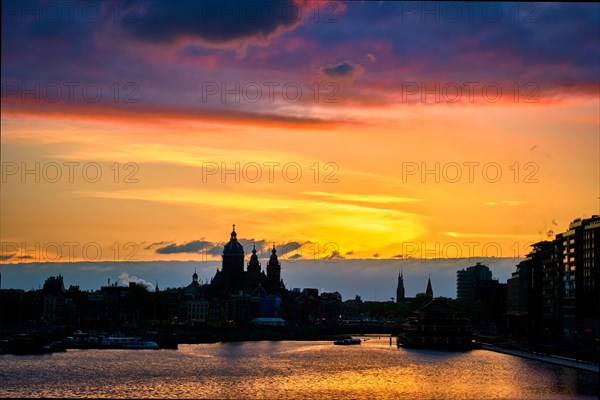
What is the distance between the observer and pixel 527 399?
10325 centimetres

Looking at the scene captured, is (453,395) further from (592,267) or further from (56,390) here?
(592,267)

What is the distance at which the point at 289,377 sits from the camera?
128250 mm

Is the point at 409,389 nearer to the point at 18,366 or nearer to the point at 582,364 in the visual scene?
the point at 582,364

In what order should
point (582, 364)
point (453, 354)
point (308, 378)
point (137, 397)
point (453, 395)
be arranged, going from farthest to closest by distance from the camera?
point (453, 354)
point (582, 364)
point (308, 378)
point (453, 395)
point (137, 397)

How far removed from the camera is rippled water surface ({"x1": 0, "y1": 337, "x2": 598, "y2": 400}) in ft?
351

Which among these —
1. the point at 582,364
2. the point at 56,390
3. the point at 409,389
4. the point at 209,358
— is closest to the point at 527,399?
the point at 409,389

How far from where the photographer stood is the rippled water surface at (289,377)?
10688cm

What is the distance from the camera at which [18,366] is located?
141375mm

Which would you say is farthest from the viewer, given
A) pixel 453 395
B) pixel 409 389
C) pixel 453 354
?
pixel 453 354

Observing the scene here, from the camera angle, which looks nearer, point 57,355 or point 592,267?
point 57,355

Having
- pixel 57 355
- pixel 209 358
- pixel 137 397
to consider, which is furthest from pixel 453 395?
pixel 57 355

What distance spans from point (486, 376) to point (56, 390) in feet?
181

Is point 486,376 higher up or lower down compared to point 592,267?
lower down

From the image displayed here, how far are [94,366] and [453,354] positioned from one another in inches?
2838
